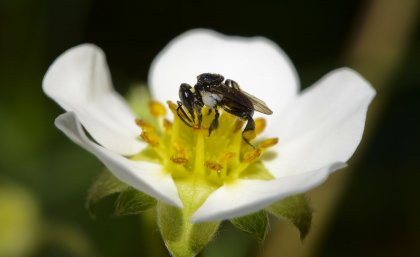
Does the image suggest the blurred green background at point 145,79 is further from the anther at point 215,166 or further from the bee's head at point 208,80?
the bee's head at point 208,80

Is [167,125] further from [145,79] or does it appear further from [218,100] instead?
[145,79]

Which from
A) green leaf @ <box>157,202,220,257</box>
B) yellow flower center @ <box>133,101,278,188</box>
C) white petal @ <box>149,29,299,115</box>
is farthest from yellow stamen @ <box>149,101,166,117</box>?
green leaf @ <box>157,202,220,257</box>

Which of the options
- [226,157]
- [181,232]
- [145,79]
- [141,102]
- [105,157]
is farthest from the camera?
[145,79]

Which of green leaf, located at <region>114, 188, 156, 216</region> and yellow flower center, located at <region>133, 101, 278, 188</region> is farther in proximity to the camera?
yellow flower center, located at <region>133, 101, 278, 188</region>

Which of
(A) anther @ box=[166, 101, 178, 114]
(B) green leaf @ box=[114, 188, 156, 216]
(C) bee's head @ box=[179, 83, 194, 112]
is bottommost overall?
(B) green leaf @ box=[114, 188, 156, 216]

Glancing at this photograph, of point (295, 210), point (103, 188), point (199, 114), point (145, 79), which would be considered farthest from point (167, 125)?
point (145, 79)

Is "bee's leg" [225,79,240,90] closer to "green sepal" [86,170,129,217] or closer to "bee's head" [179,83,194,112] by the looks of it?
"bee's head" [179,83,194,112]
